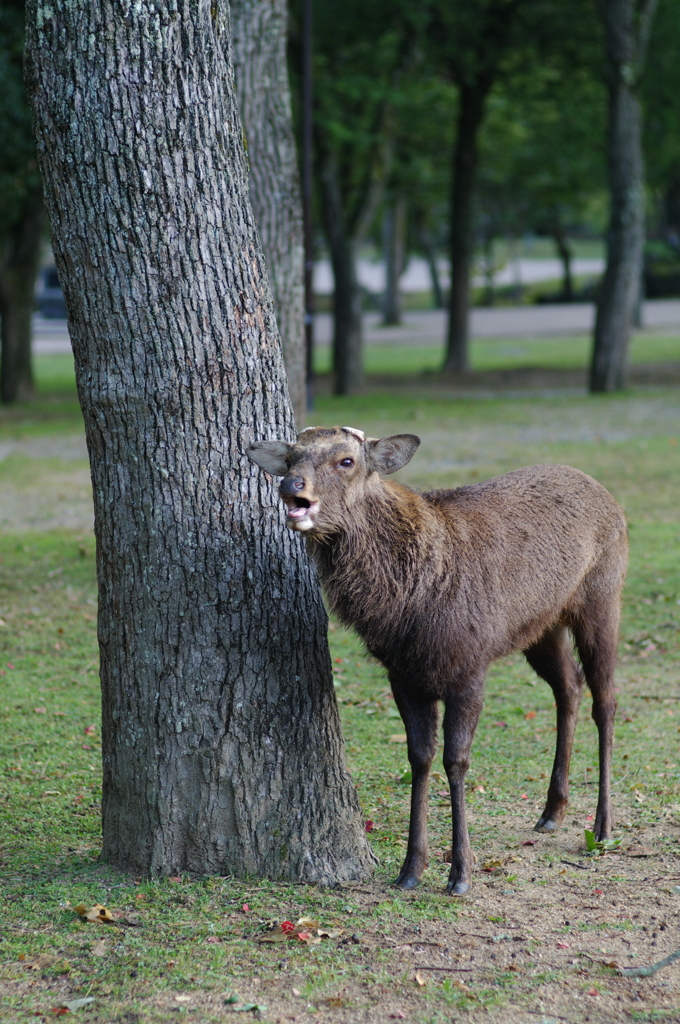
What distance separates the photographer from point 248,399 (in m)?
4.30

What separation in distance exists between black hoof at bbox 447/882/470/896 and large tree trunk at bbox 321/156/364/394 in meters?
18.8

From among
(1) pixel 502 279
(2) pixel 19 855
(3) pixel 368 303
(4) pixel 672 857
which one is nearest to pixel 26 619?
(2) pixel 19 855

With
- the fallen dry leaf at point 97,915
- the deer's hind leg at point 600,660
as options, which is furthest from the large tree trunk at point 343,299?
the fallen dry leaf at point 97,915

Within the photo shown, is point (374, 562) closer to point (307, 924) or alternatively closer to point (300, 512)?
point (300, 512)

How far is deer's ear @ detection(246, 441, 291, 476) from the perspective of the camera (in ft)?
13.2

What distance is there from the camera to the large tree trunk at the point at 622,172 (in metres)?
19.6

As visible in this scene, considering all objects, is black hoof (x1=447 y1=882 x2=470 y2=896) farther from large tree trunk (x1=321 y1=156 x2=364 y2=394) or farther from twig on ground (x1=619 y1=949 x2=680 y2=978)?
large tree trunk (x1=321 y1=156 x2=364 y2=394)

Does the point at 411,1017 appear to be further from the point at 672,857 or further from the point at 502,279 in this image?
the point at 502,279

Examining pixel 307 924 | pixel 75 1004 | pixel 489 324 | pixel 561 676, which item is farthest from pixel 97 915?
pixel 489 324

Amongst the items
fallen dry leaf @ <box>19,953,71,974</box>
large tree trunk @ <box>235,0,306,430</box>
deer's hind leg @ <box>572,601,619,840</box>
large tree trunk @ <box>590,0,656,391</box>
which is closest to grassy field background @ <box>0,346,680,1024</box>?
fallen dry leaf @ <box>19,953,71,974</box>

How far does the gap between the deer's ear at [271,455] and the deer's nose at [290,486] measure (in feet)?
0.68

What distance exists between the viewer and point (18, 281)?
21469 millimetres

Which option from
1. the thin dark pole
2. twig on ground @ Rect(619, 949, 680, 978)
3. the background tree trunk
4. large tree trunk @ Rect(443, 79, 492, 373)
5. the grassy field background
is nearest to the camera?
the grassy field background

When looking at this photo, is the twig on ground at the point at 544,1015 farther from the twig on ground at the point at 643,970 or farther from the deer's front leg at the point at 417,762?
the deer's front leg at the point at 417,762
